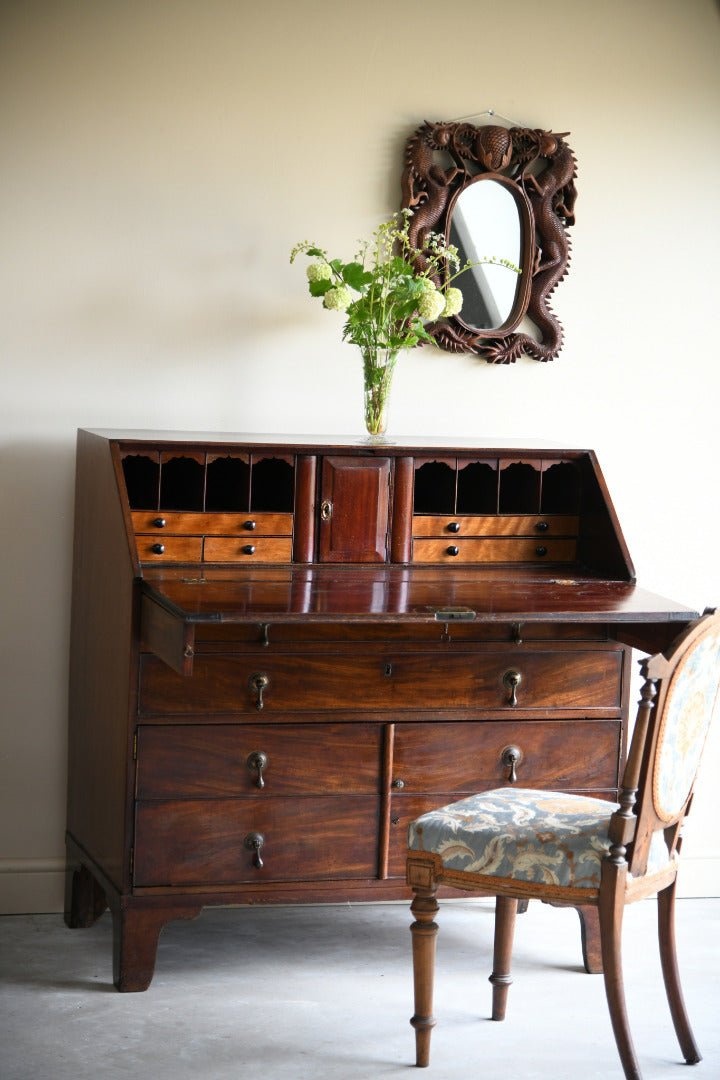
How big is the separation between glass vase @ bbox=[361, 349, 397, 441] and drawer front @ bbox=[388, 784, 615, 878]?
2.84 ft

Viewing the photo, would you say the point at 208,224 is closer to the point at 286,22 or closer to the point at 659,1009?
Answer: the point at 286,22

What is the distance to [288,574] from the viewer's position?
9.75 feet

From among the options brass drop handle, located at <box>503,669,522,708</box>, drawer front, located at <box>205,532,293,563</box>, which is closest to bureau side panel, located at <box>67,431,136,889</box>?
drawer front, located at <box>205,532,293,563</box>

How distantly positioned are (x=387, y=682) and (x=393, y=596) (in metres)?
0.25

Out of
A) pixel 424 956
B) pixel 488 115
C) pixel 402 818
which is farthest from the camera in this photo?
pixel 488 115

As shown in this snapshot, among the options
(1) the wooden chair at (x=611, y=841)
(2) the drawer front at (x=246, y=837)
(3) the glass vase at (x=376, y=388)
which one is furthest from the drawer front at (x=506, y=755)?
(3) the glass vase at (x=376, y=388)

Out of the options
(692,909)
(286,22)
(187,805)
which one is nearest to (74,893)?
(187,805)

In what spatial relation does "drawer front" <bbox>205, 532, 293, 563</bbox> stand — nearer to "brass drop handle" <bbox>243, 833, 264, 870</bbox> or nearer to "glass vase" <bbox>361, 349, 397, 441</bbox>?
"glass vase" <bbox>361, 349, 397, 441</bbox>

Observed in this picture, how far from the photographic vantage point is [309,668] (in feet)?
9.34

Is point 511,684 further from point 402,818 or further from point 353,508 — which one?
point 353,508

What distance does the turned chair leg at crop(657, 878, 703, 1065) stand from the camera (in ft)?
8.56

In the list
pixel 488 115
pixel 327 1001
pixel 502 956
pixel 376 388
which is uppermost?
pixel 488 115

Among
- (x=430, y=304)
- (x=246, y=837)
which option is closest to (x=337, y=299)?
(x=430, y=304)

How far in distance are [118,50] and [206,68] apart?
22cm
